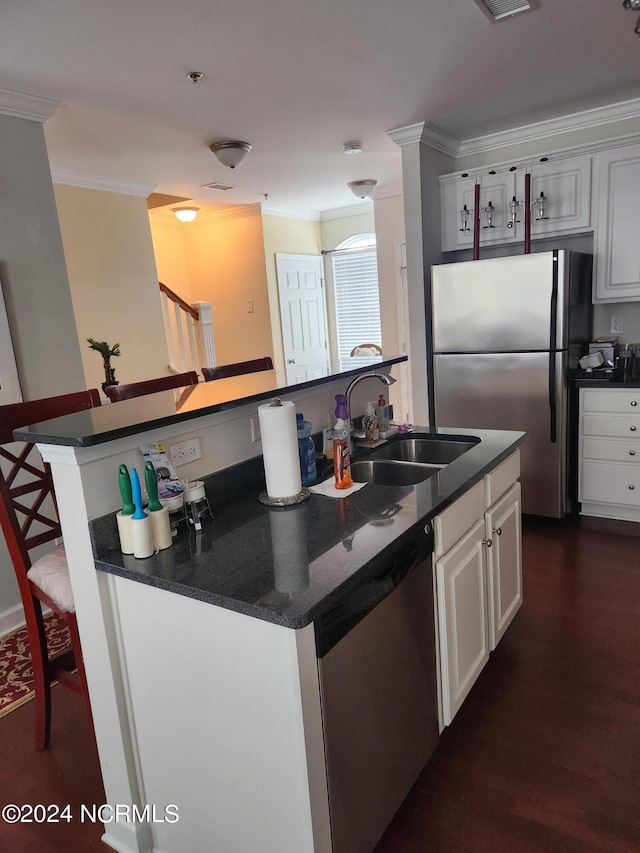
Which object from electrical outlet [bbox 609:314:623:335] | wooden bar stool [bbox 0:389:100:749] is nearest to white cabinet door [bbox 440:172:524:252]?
electrical outlet [bbox 609:314:623:335]

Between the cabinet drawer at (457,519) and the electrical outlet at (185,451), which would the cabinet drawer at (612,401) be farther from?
the electrical outlet at (185,451)

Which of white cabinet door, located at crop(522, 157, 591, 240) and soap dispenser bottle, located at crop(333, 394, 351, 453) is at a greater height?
white cabinet door, located at crop(522, 157, 591, 240)

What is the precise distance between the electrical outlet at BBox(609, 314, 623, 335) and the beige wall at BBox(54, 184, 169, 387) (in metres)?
3.45

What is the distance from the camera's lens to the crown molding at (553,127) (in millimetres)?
3482

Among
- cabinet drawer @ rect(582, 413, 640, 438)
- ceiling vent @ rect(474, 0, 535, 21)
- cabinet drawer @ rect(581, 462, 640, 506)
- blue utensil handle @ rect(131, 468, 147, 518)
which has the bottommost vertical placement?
cabinet drawer @ rect(581, 462, 640, 506)

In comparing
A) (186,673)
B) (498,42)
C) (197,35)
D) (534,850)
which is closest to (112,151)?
(197,35)

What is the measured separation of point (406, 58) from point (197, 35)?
97 centimetres

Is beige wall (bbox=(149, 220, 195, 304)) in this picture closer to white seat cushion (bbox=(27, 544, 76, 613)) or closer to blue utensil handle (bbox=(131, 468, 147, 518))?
white seat cushion (bbox=(27, 544, 76, 613))

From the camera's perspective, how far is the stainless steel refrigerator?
327 cm

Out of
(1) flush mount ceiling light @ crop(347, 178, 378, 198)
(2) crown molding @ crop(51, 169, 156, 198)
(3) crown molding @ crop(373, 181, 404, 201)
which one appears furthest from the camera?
(3) crown molding @ crop(373, 181, 404, 201)

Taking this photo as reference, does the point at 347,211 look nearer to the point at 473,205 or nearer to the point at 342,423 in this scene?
the point at 473,205

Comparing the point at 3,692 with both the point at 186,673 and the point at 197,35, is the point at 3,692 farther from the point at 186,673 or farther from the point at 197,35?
the point at 197,35

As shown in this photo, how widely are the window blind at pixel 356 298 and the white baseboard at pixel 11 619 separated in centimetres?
463

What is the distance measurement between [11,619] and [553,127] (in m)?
4.25
